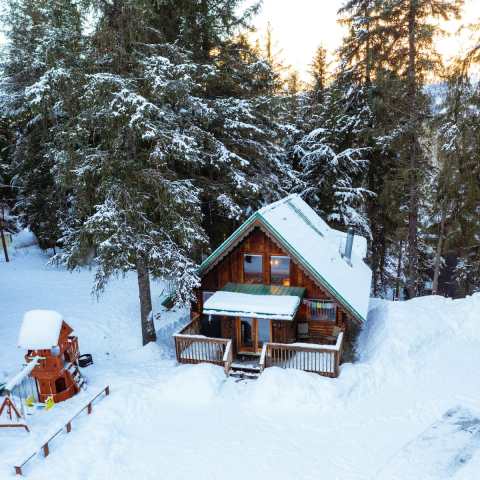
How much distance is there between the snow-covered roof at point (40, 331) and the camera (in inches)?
460

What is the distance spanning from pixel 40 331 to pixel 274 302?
764 centimetres

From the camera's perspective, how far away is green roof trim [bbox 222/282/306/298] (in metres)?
15.3

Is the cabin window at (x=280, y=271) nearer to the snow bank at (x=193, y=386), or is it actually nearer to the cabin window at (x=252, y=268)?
the cabin window at (x=252, y=268)

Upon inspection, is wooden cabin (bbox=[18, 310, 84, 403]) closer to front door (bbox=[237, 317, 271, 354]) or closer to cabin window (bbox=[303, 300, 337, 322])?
front door (bbox=[237, 317, 271, 354])

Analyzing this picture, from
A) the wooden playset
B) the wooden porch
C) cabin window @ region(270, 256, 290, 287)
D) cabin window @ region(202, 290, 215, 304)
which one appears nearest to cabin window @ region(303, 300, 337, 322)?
the wooden porch

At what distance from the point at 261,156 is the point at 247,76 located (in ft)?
12.7

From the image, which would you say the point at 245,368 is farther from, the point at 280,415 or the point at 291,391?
the point at 280,415

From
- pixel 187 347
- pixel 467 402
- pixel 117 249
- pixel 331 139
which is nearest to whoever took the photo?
pixel 467 402

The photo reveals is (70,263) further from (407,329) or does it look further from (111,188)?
(407,329)

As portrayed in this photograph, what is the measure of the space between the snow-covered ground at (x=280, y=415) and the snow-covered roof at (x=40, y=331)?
1930 mm

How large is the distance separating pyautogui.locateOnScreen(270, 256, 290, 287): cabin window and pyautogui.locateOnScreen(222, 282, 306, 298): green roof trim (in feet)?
0.68

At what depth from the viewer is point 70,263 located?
13.8 m

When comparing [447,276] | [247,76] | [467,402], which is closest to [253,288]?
[467,402]

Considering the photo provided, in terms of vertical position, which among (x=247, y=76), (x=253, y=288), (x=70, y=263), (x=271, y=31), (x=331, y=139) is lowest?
(x=253, y=288)
